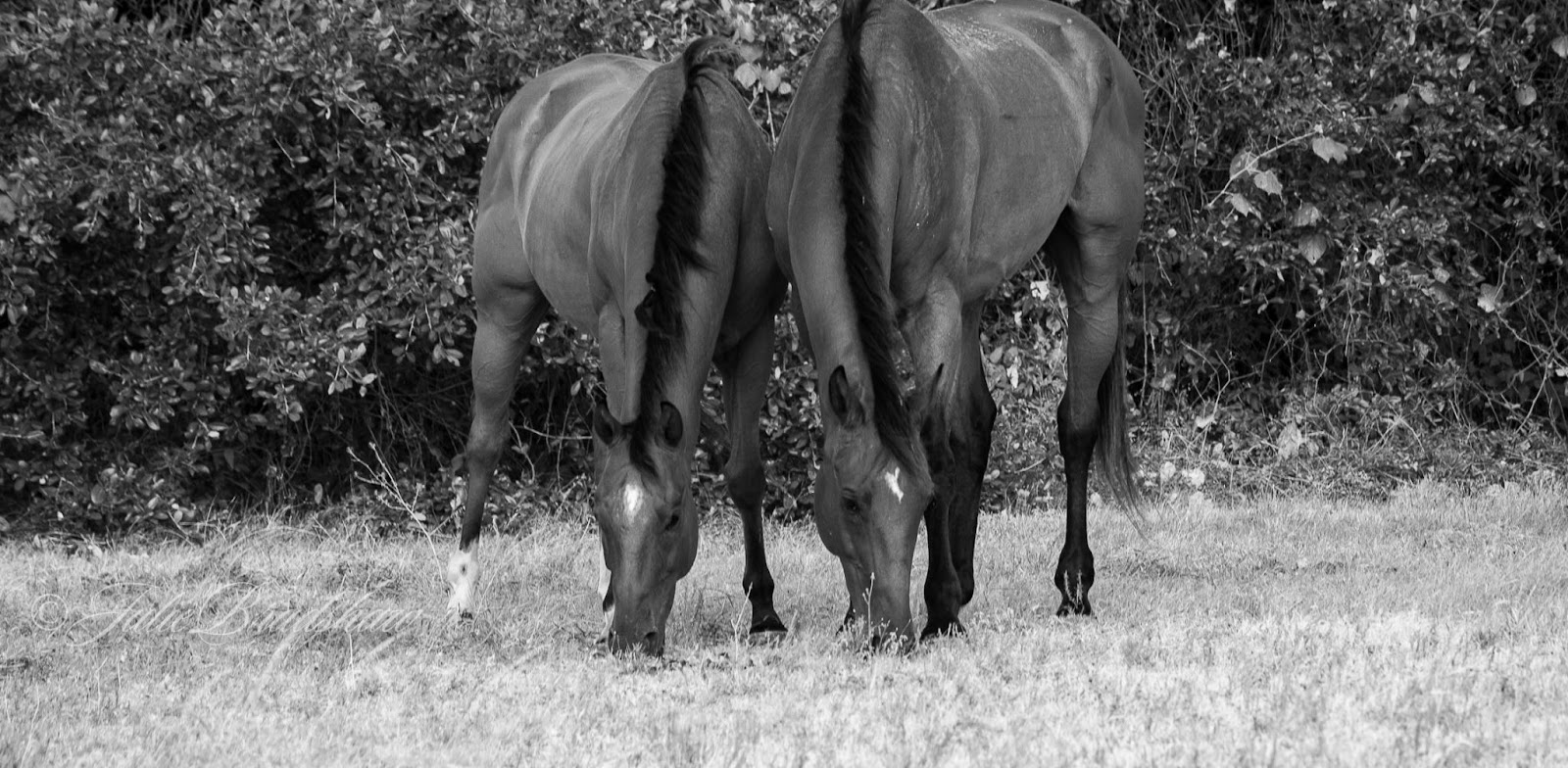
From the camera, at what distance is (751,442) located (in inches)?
232

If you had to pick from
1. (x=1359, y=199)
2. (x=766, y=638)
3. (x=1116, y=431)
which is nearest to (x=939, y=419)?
(x=766, y=638)

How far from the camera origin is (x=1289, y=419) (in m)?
9.85

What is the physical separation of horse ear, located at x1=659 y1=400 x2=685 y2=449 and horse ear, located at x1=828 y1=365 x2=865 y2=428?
446 millimetres

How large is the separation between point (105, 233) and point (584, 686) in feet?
16.0

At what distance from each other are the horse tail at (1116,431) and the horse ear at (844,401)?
212 cm

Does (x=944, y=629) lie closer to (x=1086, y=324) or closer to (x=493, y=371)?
(x=1086, y=324)

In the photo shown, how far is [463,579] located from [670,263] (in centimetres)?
182

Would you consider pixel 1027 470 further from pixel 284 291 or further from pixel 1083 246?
pixel 284 291

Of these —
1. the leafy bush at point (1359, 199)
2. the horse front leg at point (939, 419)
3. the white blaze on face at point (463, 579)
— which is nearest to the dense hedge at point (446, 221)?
the leafy bush at point (1359, 199)

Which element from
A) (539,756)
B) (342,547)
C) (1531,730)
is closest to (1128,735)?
(1531,730)

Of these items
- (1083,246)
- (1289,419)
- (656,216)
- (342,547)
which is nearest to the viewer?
(656,216)

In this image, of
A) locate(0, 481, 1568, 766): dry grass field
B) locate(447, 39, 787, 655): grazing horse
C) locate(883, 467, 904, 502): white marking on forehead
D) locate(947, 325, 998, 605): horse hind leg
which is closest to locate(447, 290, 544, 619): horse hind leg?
locate(447, 39, 787, 655): grazing horse

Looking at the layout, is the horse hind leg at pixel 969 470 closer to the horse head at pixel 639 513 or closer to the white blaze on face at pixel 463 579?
the horse head at pixel 639 513

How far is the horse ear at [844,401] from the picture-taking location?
4883 millimetres
